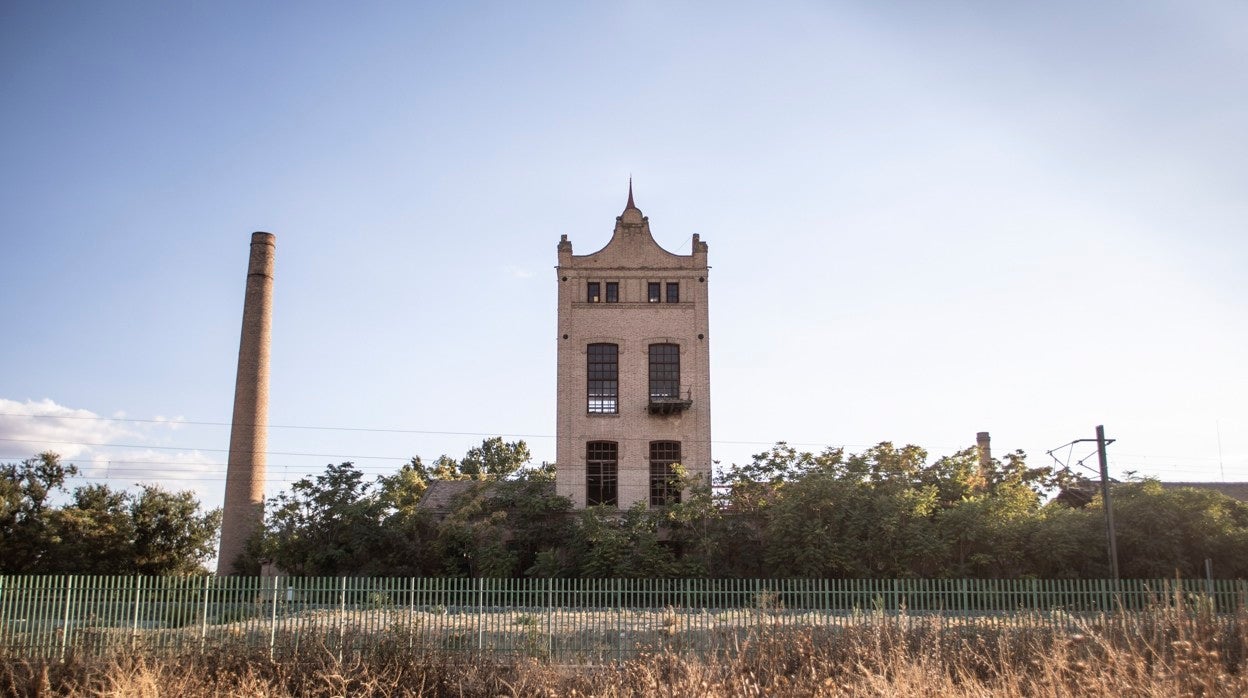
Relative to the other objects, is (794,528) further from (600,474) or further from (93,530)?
(93,530)

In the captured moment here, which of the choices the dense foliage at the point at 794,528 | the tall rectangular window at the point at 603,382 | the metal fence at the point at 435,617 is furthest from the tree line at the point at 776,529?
the metal fence at the point at 435,617

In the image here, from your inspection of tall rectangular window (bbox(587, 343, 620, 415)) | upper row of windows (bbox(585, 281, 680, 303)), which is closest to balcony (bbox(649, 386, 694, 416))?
tall rectangular window (bbox(587, 343, 620, 415))

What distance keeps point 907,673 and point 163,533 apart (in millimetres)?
40513

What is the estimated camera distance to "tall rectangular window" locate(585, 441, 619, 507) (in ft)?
113

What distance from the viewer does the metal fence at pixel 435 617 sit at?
17.6 m

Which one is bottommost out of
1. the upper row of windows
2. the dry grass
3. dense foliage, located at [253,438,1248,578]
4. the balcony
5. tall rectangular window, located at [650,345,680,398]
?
the dry grass

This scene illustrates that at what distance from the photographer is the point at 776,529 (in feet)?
97.2

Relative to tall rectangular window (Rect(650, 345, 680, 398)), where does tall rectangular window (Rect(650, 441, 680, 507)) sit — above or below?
below

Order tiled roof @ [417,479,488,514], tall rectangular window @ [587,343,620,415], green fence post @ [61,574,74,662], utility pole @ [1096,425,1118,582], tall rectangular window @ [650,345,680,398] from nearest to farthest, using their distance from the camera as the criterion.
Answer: green fence post @ [61,574,74,662], utility pole @ [1096,425,1118,582], tiled roof @ [417,479,488,514], tall rectangular window @ [587,343,620,415], tall rectangular window @ [650,345,680,398]

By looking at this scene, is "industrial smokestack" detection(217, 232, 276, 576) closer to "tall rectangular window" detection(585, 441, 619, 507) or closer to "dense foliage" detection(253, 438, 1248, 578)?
"dense foliage" detection(253, 438, 1248, 578)

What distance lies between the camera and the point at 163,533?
43.3 meters

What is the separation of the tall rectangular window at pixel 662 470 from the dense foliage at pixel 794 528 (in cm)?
148

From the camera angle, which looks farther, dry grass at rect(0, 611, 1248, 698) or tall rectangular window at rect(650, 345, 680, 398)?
tall rectangular window at rect(650, 345, 680, 398)

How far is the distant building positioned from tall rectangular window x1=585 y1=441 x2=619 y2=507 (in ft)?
0.12
